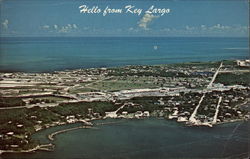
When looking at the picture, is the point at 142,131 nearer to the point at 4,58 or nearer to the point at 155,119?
the point at 155,119

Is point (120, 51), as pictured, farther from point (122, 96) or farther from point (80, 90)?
point (80, 90)

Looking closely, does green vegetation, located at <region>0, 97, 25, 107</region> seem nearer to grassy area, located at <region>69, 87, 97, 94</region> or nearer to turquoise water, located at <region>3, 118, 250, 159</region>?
turquoise water, located at <region>3, 118, 250, 159</region>

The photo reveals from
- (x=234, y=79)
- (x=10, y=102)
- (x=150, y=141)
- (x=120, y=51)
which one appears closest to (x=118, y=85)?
(x=120, y=51)

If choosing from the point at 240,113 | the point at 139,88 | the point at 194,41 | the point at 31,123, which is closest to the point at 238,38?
the point at 194,41

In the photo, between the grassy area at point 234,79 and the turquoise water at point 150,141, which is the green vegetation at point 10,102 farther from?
the grassy area at point 234,79

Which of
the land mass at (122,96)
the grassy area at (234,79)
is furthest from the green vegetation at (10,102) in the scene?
the grassy area at (234,79)
